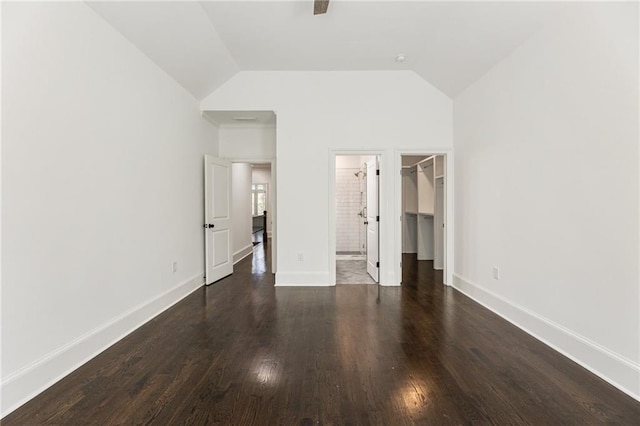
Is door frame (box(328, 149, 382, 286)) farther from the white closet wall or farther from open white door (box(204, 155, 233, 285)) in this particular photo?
open white door (box(204, 155, 233, 285))

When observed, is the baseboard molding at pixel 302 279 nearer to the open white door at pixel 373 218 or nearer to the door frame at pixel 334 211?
the door frame at pixel 334 211

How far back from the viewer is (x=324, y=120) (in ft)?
14.6

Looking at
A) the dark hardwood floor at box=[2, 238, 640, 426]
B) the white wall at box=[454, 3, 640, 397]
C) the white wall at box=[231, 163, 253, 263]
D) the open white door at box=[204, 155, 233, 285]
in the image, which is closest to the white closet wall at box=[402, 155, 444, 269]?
the white wall at box=[454, 3, 640, 397]

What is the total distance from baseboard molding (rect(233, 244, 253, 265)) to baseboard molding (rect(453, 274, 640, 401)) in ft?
15.0

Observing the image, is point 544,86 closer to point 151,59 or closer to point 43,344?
point 151,59

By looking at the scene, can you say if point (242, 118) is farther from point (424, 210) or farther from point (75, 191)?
point (424, 210)

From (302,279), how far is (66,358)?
9.10 ft

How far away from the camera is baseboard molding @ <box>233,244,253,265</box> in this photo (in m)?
6.31

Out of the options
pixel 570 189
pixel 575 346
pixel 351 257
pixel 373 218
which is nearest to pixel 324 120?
pixel 373 218

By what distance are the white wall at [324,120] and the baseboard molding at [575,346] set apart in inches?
84.2

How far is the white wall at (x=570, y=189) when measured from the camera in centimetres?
195

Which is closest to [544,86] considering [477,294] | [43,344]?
[477,294]

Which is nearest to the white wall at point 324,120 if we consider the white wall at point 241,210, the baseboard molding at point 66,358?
the baseboard molding at point 66,358

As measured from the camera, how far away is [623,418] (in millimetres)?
1655
